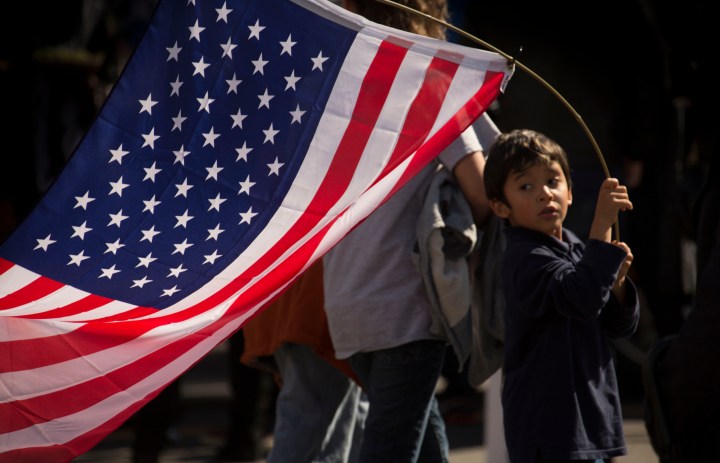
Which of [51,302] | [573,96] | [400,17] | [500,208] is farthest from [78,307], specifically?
[573,96]

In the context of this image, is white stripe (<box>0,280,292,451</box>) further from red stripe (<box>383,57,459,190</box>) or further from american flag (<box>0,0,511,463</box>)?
red stripe (<box>383,57,459,190</box>)

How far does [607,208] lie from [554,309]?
306 mm

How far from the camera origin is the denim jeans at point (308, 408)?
435 centimetres

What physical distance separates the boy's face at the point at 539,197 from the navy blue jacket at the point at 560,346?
0.12 feet

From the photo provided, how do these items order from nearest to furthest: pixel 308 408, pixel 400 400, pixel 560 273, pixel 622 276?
pixel 560 273, pixel 622 276, pixel 400 400, pixel 308 408

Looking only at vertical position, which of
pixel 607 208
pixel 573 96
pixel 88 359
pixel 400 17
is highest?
pixel 573 96

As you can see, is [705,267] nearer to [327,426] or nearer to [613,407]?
[613,407]

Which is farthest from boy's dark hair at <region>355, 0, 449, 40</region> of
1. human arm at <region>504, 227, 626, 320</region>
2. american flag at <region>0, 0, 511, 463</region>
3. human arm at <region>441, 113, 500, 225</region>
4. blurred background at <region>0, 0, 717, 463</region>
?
blurred background at <region>0, 0, 717, 463</region>

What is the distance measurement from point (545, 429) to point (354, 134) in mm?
927

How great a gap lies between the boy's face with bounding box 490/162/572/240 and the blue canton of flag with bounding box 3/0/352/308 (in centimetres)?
59

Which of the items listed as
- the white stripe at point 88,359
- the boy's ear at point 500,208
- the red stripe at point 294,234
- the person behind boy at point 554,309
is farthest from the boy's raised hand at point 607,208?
the white stripe at point 88,359

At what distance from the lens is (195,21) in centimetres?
346

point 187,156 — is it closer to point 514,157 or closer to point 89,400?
point 89,400

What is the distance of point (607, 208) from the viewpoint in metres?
3.41
